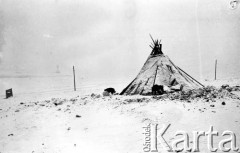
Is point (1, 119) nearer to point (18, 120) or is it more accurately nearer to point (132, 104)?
point (18, 120)

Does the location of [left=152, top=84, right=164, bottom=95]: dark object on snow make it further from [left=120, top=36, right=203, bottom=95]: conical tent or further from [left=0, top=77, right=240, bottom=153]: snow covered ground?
[left=0, top=77, right=240, bottom=153]: snow covered ground

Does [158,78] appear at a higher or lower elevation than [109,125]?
higher

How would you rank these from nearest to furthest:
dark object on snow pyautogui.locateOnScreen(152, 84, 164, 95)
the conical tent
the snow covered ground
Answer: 1. the snow covered ground
2. dark object on snow pyautogui.locateOnScreen(152, 84, 164, 95)
3. the conical tent

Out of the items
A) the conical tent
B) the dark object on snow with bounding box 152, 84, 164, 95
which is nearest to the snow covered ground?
the dark object on snow with bounding box 152, 84, 164, 95

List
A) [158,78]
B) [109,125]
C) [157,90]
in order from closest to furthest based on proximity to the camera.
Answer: [109,125] < [157,90] < [158,78]

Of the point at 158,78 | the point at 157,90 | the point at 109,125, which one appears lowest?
the point at 109,125

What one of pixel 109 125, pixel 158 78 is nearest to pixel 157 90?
pixel 158 78

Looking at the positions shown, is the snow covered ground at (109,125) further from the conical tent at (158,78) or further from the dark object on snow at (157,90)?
the conical tent at (158,78)

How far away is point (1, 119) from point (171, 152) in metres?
7.84

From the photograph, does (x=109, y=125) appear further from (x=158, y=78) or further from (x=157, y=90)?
(x=158, y=78)

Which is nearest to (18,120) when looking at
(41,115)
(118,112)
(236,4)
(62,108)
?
(41,115)

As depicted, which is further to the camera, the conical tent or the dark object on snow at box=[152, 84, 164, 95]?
the conical tent

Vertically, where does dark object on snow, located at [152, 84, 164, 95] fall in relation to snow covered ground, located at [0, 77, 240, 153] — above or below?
above

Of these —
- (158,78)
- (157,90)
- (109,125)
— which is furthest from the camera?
(158,78)
